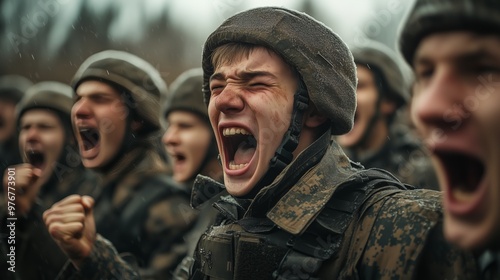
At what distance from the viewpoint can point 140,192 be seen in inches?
271

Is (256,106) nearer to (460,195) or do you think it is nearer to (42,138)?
(460,195)

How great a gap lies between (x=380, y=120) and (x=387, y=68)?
23.5 inches

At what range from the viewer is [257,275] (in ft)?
12.5

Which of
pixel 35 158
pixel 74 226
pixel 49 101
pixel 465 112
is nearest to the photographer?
pixel 465 112

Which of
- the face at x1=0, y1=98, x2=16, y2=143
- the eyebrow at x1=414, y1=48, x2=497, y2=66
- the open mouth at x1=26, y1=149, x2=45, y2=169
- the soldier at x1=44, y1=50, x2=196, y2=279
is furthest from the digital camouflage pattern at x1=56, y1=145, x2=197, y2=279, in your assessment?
the face at x1=0, y1=98, x2=16, y2=143

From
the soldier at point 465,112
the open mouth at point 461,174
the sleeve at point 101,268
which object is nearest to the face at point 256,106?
the sleeve at point 101,268

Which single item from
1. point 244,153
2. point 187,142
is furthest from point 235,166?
point 187,142

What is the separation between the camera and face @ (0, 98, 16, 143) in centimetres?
1127

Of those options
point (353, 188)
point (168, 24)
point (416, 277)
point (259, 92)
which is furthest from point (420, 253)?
point (168, 24)

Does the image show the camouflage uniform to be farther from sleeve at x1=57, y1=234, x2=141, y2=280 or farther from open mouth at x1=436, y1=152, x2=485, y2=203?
open mouth at x1=436, y1=152, x2=485, y2=203

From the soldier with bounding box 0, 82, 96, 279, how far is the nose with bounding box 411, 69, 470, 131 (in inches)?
144

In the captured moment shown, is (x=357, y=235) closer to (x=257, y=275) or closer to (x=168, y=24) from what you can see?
(x=257, y=275)

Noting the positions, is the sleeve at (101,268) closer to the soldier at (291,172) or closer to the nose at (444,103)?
the soldier at (291,172)

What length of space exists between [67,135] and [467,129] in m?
6.37
